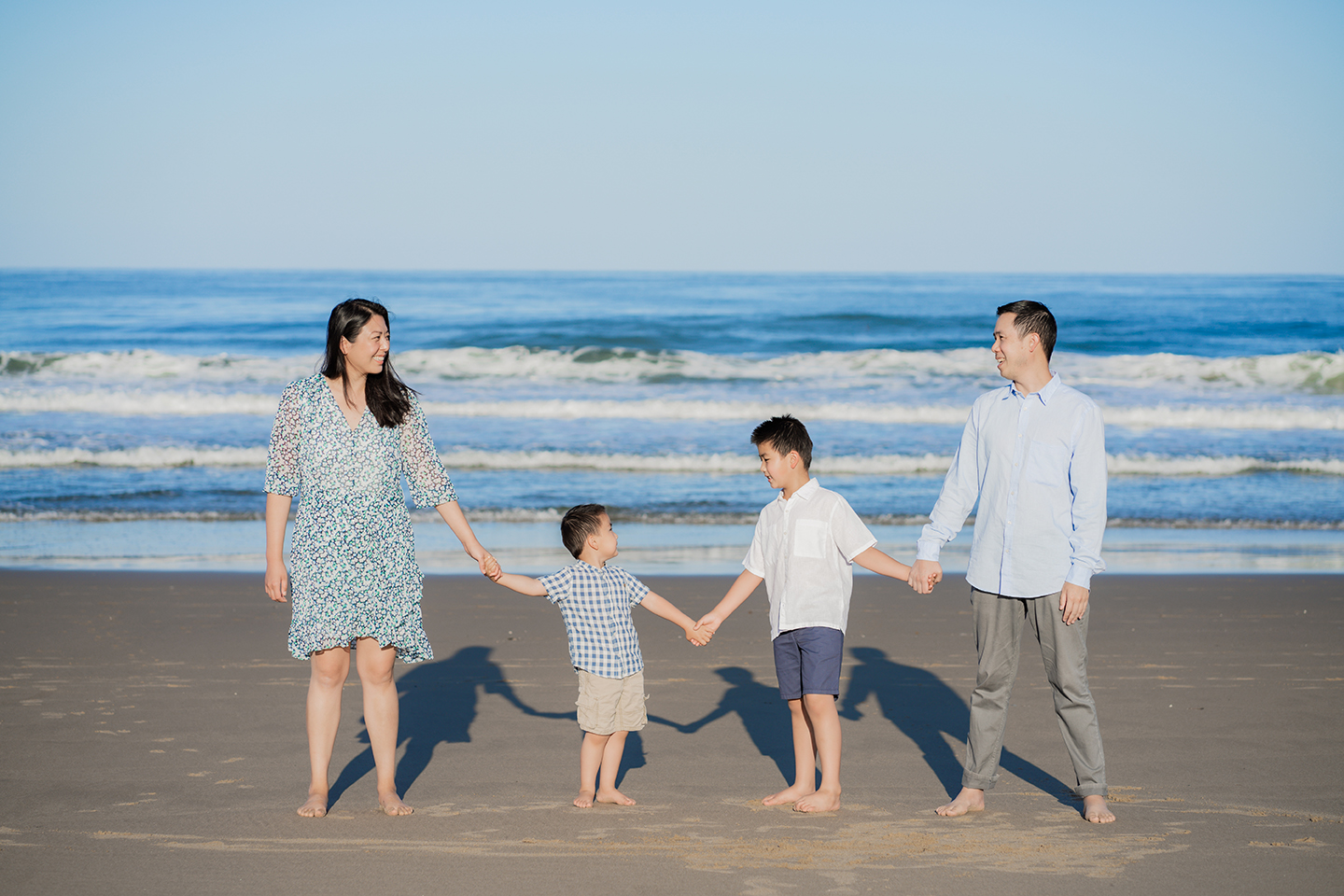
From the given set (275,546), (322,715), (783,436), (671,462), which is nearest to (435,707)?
(322,715)

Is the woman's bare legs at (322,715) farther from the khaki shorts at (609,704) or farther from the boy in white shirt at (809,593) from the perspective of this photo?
the boy in white shirt at (809,593)

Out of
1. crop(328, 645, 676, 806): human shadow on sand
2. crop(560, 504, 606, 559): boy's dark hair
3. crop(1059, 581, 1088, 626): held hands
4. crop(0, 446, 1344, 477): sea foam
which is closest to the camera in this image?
crop(1059, 581, 1088, 626): held hands

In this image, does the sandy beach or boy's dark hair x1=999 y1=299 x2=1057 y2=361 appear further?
boy's dark hair x1=999 y1=299 x2=1057 y2=361

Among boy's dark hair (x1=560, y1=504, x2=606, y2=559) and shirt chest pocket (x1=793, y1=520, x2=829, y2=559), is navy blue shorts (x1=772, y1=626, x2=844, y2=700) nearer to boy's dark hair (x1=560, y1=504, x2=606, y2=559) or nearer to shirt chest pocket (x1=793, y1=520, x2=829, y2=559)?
shirt chest pocket (x1=793, y1=520, x2=829, y2=559)

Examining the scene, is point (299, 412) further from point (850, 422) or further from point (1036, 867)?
point (850, 422)

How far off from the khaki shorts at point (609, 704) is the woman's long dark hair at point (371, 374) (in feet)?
3.84

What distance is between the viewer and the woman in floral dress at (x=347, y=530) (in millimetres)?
3744

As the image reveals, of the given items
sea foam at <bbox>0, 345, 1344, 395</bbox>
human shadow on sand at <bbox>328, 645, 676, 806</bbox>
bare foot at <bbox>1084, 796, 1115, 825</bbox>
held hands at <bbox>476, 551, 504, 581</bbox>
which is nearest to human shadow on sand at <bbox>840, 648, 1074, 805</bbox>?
bare foot at <bbox>1084, 796, 1115, 825</bbox>

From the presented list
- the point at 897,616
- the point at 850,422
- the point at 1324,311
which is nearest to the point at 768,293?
the point at 1324,311

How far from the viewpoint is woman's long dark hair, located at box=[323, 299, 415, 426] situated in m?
3.75

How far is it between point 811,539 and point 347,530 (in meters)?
1.65

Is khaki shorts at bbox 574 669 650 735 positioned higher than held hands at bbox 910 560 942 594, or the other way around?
held hands at bbox 910 560 942 594

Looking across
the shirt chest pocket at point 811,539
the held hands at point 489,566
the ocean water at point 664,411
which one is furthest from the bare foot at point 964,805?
the ocean water at point 664,411

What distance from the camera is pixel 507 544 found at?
31.3ft
